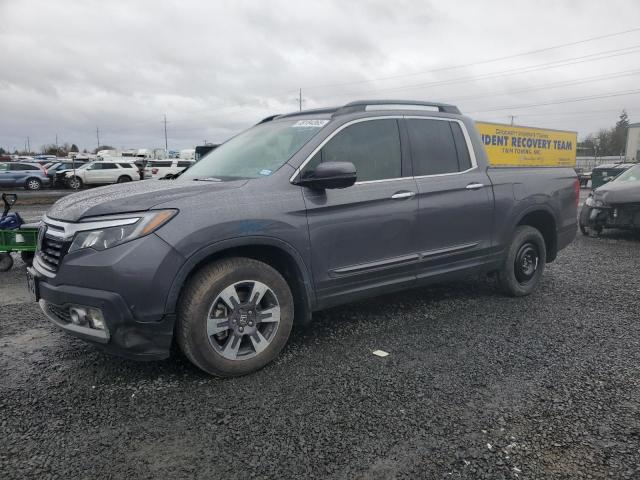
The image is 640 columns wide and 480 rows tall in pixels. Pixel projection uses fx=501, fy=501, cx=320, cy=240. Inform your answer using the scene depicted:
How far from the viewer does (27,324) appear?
4.46 m

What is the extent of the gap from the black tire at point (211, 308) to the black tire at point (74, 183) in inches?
1115

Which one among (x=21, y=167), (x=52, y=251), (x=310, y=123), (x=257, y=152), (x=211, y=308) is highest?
(x=310, y=123)

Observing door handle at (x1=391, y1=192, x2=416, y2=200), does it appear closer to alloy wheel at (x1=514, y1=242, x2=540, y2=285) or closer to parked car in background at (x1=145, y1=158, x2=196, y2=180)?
alloy wheel at (x1=514, y1=242, x2=540, y2=285)

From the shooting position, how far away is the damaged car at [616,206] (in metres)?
9.36

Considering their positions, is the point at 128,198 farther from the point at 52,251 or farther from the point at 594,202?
the point at 594,202

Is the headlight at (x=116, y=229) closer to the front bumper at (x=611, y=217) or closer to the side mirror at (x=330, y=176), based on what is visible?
the side mirror at (x=330, y=176)

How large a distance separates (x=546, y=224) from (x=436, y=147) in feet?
6.38

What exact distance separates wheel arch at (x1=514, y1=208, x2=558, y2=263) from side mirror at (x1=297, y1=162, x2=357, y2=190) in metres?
2.61

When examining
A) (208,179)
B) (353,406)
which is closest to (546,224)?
(353,406)

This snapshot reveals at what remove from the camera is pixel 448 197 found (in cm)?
443

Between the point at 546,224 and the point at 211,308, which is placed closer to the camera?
the point at 211,308

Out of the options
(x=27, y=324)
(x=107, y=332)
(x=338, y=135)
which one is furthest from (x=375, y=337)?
(x=27, y=324)

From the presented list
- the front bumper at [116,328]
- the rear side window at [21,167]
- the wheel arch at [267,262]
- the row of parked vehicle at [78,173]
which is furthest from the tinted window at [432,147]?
the rear side window at [21,167]

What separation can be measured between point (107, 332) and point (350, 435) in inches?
60.5
